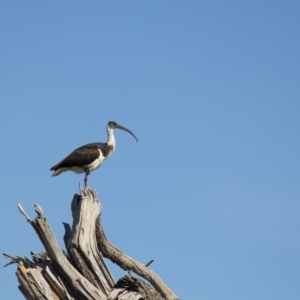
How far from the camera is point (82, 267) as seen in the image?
14.4m

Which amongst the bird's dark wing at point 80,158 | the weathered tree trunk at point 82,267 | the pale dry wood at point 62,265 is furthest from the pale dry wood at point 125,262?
the bird's dark wing at point 80,158

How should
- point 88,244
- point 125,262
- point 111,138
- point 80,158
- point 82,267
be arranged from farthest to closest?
point 111,138 < point 80,158 < point 125,262 < point 88,244 < point 82,267

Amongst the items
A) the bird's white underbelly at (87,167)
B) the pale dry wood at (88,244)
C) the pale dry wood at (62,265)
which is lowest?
the pale dry wood at (62,265)

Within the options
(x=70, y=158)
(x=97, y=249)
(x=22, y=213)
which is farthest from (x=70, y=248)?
(x=70, y=158)

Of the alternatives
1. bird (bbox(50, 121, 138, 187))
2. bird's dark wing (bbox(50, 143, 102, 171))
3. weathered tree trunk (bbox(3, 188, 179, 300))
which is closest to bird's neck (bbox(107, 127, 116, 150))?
bird (bbox(50, 121, 138, 187))

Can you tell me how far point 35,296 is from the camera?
1345 centimetres

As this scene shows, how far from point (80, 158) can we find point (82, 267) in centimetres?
712

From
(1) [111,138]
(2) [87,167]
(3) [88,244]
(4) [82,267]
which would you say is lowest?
(4) [82,267]

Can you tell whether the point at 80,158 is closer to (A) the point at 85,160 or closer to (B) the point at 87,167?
(A) the point at 85,160

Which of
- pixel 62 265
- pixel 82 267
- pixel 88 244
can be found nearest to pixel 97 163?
pixel 88 244

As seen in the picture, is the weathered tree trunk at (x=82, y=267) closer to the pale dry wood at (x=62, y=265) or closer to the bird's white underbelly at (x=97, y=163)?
the pale dry wood at (x=62, y=265)

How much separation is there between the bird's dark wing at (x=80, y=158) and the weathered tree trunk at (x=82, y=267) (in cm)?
585

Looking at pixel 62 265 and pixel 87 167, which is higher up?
pixel 87 167

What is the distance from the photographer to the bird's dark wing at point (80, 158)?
21312 mm
